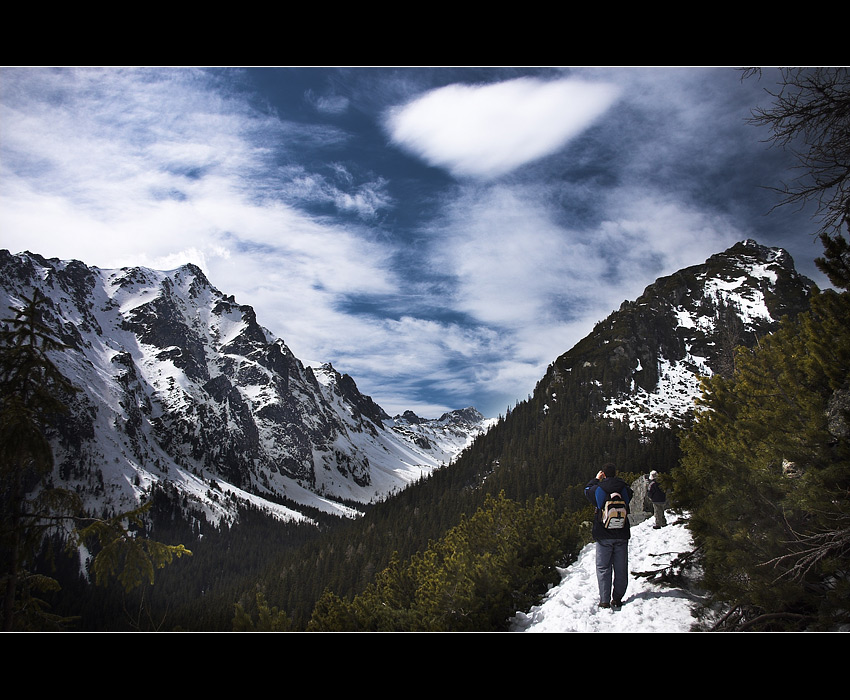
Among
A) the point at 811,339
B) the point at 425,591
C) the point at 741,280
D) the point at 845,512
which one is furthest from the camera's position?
the point at 741,280

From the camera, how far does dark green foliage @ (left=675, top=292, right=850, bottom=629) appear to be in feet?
16.8

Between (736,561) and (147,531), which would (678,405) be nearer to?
(736,561)

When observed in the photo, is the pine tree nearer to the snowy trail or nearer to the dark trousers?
the snowy trail

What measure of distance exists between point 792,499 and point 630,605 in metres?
2.88

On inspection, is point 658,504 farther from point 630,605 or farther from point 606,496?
point 606,496

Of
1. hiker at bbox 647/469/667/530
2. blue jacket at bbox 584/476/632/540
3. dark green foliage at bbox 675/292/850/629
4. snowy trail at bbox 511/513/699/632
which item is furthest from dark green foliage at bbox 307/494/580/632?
dark green foliage at bbox 675/292/850/629

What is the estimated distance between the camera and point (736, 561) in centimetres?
568

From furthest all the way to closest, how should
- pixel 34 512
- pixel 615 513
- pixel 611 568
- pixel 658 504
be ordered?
pixel 658 504
pixel 611 568
pixel 615 513
pixel 34 512

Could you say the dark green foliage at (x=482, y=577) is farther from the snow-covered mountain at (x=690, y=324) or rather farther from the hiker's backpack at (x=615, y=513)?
the snow-covered mountain at (x=690, y=324)

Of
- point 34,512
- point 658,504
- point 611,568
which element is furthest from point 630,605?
point 34,512

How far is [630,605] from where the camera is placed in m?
6.66
